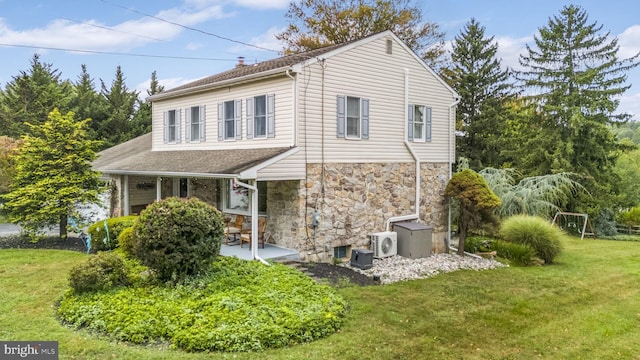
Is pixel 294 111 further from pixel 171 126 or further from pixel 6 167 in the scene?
pixel 6 167

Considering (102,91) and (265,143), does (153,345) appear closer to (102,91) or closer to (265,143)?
(265,143)

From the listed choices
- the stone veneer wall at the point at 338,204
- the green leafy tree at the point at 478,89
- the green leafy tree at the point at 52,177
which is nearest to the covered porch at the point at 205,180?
the stone veneer wall at the point at 338,204

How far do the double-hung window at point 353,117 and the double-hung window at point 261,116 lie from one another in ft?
6.06

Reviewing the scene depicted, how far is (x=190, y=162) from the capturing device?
12508 millimetres

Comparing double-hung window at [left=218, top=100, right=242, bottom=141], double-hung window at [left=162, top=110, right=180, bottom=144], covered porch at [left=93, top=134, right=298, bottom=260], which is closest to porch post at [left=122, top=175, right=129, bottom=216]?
covered porch at [left=93, top=134, right=298, bottom=260]

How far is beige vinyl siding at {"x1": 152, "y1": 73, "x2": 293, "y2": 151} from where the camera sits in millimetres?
11070

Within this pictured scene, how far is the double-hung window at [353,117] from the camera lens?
38.9 feet

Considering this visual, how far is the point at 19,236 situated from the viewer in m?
13.9

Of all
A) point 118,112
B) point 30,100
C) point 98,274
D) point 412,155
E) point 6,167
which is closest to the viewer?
point 98,274

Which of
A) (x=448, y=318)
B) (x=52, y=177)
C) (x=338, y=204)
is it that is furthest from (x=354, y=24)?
(x=448, y=318)

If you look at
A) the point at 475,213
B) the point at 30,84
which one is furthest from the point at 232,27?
the point at 30,84

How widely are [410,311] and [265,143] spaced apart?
6090mm

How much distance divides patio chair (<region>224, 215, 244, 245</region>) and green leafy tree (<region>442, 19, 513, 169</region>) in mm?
16412

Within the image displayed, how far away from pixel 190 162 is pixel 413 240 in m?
6.99
